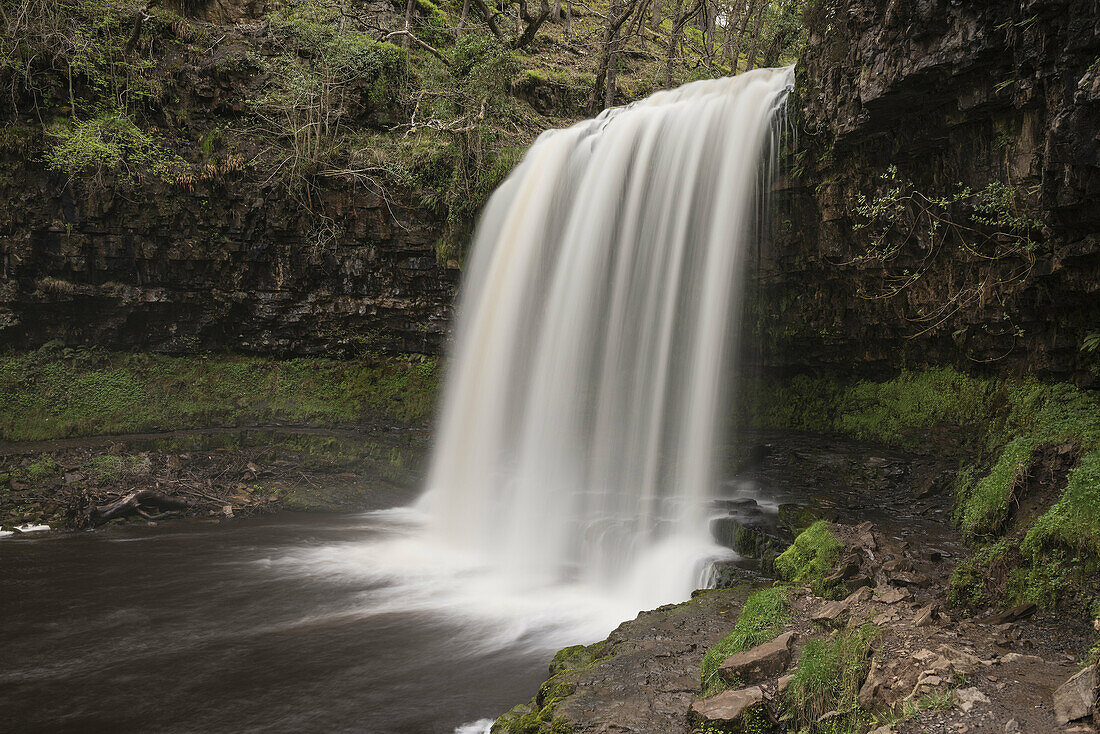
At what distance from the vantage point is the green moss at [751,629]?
15.7ft

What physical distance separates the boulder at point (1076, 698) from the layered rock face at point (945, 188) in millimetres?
4492

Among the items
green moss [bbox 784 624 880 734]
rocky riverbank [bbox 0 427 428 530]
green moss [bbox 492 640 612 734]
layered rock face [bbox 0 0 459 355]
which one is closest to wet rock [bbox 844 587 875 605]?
green moss [bbox 784 624 880 734]

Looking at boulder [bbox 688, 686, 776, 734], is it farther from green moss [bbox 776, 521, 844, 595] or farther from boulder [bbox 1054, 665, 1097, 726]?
green moss [bbox 776, 521, 844, 595]

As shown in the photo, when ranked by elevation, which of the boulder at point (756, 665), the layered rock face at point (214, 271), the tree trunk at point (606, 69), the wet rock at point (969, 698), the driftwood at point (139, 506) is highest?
the tree trunk at point (606, 69)

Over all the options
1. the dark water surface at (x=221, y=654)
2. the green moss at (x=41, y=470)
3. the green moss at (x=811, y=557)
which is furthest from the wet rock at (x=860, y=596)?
the green moss at (x=41, y=470)

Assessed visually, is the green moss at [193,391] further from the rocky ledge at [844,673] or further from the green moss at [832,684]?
the green moss at [832,684]

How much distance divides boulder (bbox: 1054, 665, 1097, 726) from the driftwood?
1360 centimetres

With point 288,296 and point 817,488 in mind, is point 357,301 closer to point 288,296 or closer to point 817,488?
point 288,296

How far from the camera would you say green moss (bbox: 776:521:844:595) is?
6.61 m

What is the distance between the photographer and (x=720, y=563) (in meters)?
7.83

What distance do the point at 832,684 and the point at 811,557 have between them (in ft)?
9.60

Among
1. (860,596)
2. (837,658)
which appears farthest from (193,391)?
(837,658)

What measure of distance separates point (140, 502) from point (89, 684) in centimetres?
675

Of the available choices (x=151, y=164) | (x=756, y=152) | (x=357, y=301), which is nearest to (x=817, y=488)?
(x=756, y=152)
